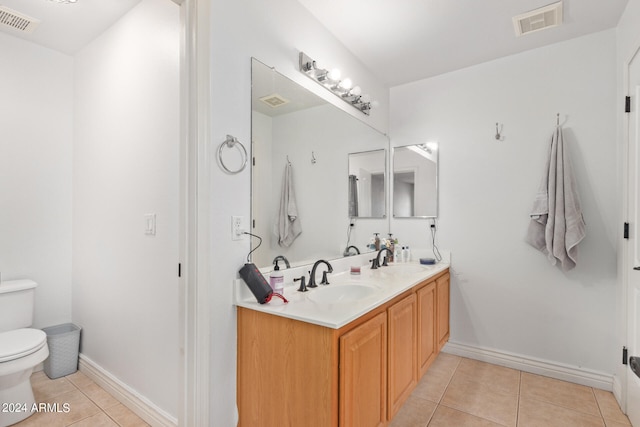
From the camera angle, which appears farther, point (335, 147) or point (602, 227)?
point (335, 147)

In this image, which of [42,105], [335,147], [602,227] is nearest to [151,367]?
[335,147]

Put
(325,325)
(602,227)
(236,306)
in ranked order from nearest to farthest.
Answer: (325,325), (236,306), (602,227)

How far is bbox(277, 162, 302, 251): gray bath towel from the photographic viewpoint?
73.2 inches

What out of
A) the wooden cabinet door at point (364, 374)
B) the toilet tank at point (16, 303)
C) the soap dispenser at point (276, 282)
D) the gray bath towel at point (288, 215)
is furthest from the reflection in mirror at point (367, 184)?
the toilet tank at point (16, 303)

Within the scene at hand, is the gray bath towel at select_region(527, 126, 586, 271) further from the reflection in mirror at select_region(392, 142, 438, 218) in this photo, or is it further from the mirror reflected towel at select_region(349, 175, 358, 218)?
the mirror reflected towel at select_region(349, 175, 358, 218)

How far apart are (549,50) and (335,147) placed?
5.99 feet

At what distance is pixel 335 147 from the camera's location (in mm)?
2393

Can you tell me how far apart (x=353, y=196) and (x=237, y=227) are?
4.17 feet

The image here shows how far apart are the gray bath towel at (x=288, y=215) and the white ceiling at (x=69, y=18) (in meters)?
1.41

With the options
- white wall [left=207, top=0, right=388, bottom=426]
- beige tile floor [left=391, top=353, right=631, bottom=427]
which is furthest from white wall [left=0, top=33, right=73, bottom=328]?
beige tile floor [left=391, top=353, right=631, bottom=427]

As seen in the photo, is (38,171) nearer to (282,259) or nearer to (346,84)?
(282,259)

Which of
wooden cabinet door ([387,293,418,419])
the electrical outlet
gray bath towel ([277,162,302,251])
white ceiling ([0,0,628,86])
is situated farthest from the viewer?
white ceiling ([0,0,628,86])

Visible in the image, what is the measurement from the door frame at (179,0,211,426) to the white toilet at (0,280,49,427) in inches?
43.6

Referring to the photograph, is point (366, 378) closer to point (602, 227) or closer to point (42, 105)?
point (602, 227)
